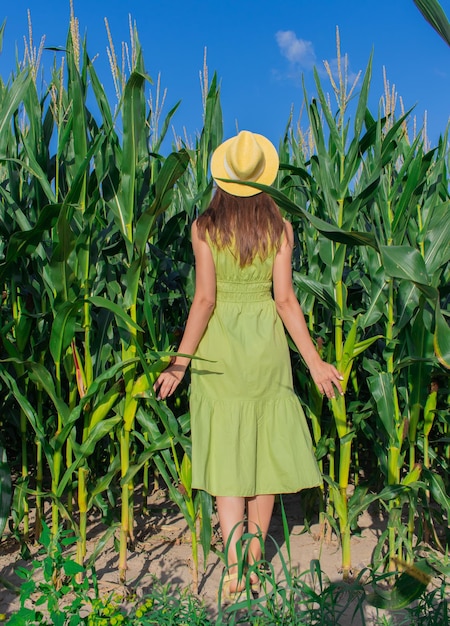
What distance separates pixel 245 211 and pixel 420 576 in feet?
5.23

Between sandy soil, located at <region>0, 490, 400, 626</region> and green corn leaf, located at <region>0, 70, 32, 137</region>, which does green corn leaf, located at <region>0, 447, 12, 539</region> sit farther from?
green corn leaf, located at <region>0, 70, 32, 137</region>

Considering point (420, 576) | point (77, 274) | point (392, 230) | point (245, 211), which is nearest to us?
point (420, 576)

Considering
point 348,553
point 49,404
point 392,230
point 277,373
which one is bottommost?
point 348,553

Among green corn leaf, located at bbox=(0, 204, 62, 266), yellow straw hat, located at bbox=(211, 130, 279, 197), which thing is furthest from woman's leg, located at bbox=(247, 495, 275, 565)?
green corn leaf, located at bbox=(0, 204, 62, 266)

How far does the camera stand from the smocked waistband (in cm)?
279

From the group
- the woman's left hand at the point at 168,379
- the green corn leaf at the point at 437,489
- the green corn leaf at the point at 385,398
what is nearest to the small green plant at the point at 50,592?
the woman's left hand at the point at 168,379

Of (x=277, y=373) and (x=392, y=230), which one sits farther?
(x=392, y=230)

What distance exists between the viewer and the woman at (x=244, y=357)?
2.69 meters

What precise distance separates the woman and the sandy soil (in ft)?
1.33

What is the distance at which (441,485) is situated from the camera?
296cm

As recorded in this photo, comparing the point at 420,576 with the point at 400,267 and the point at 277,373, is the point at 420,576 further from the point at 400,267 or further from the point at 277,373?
the point at 277,373

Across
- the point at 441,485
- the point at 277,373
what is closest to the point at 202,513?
the point at 277,373

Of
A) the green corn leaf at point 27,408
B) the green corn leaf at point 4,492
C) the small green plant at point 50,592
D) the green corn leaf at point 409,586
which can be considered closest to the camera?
the green corn leaf at point 409,586

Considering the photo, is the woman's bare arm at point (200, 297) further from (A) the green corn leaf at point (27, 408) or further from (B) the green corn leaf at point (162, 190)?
(A) the green corn leaf at point (27, 408)
